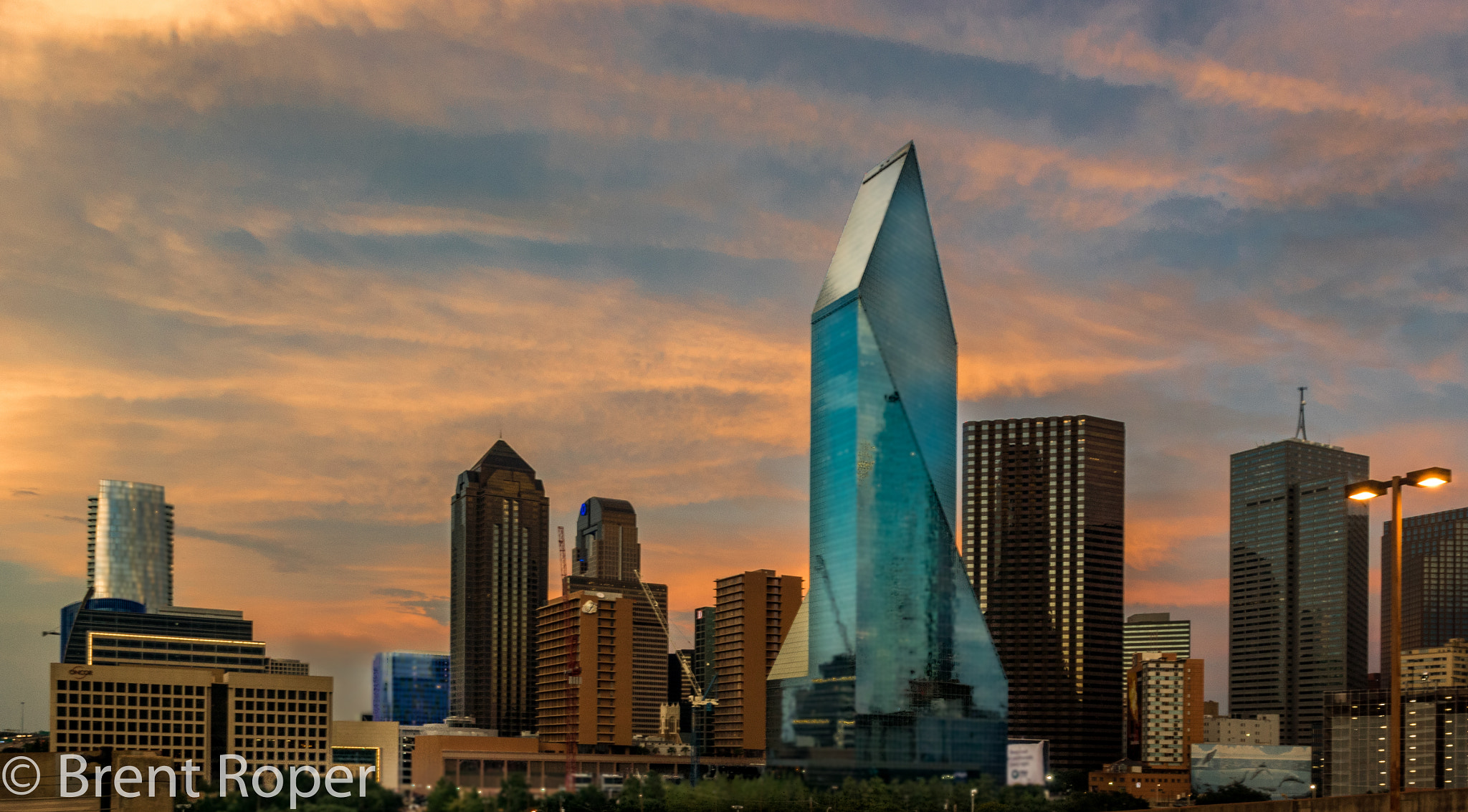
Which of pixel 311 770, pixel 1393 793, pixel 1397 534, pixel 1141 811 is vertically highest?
pixel 1397 534

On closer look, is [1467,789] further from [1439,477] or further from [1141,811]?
[1439,477]

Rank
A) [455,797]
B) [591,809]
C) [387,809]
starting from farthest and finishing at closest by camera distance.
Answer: [591,809] → [455,797] → [387,809]

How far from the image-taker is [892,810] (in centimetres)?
18575

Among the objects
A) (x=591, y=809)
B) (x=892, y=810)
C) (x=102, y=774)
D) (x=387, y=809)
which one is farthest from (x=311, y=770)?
(x=892, y=810)

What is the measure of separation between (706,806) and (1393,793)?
150 meters

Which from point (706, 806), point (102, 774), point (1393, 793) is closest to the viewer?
point (1393, 793)

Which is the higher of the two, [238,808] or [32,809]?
[32,809]
